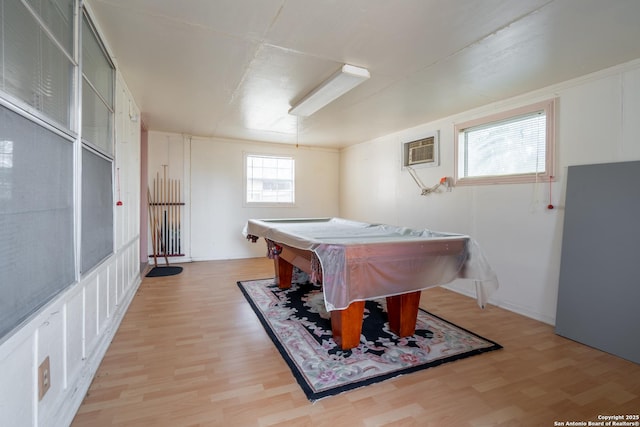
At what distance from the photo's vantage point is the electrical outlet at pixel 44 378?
4.11 ft

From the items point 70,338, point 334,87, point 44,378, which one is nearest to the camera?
point 44,378

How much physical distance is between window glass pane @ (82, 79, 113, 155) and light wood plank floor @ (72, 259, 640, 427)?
152cm

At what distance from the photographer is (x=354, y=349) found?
2.26 m

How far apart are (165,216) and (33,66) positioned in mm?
4426

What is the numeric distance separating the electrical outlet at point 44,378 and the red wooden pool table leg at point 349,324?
5.33ft

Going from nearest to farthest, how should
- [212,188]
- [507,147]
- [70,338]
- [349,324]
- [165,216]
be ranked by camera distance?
[70,338] < [349,324] < [507,147] < [165,216] < [212,188]

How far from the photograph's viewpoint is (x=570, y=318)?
261 centimetres

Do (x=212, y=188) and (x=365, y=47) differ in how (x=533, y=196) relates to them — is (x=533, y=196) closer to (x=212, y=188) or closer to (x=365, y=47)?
(x=365, y=47)

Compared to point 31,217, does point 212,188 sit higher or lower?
higher

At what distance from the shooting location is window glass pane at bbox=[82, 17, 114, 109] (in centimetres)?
186

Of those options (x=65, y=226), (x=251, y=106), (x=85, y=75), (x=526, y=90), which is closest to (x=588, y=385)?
(x=526, y=90)

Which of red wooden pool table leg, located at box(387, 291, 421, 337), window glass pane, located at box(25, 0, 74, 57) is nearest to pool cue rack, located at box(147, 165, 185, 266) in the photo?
window glass pane, located at box(25, 0, 74, 57)

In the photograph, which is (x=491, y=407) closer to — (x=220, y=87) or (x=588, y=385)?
(x=588, y=385)

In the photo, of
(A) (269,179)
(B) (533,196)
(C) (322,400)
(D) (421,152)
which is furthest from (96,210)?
(A) (269,179)
